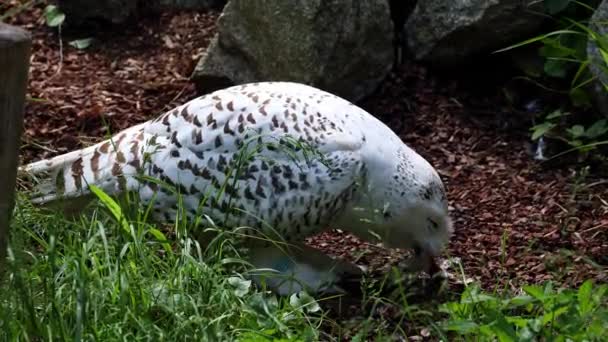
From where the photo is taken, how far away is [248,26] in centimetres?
478

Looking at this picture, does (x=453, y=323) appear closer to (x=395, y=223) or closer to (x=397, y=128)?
(x=395, y=223)

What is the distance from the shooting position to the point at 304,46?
15.2 feet

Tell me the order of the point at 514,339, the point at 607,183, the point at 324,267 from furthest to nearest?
1. the point at 607,183
2. the point at 324,267
3. the point at 514,339

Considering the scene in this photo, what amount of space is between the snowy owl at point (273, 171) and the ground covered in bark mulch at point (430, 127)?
235mm

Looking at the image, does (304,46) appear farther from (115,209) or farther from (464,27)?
(115,209)

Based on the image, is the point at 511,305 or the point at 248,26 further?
the point at 248,26

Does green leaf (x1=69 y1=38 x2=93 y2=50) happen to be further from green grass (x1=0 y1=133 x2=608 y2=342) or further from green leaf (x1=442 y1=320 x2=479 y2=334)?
green leaf (x1=442 y1=320 x2=479 y2=334)

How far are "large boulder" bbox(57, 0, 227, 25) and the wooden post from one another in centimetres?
308

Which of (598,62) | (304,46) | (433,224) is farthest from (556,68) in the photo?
(433,224)

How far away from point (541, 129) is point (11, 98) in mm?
2870

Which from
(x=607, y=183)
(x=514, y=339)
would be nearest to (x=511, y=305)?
(x=514, y=339)

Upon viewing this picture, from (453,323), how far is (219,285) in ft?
2.05

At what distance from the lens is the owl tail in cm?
354

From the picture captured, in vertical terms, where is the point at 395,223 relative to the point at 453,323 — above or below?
below
